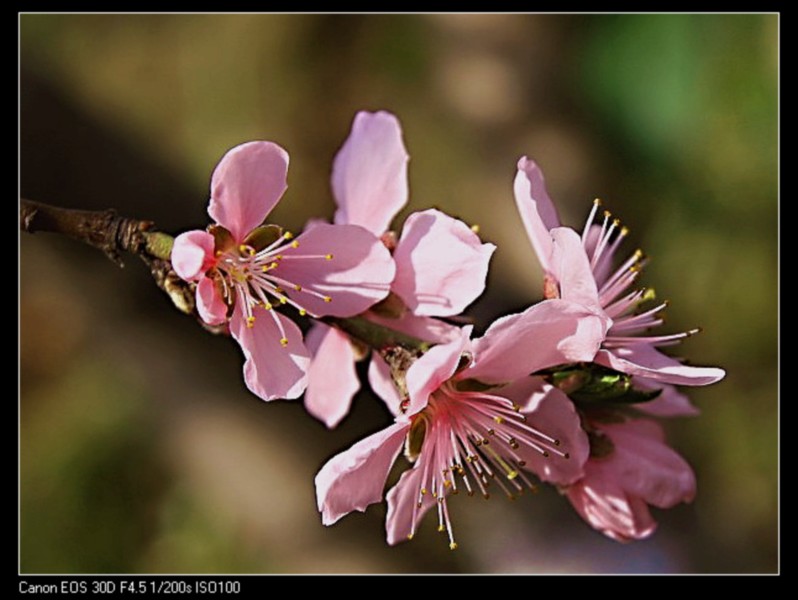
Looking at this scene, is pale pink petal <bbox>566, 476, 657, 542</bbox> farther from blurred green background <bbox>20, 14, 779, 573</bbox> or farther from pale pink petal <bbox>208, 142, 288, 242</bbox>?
blurred green background <bbox>20, 14, 779, 573</bbox>

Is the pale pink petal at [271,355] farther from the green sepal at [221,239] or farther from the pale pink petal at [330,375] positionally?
the pale pink petal at [330,375]

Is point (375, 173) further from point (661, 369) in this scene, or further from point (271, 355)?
point (661, 369)

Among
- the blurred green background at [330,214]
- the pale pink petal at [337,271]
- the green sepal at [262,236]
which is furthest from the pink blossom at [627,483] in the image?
the blurred green background at [330,214]

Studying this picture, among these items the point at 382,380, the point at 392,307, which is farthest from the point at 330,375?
the point at 392,307

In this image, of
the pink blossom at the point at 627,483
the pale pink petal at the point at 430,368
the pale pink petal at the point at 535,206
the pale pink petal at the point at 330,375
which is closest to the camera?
the pale pink petal at the point at 430,368

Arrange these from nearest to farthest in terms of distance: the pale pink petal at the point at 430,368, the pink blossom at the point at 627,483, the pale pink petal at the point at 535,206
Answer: the pale pink petal at the point at 430,368, the pale pink petal at the point at 535,206, the pink blossom at the point at 627,483
